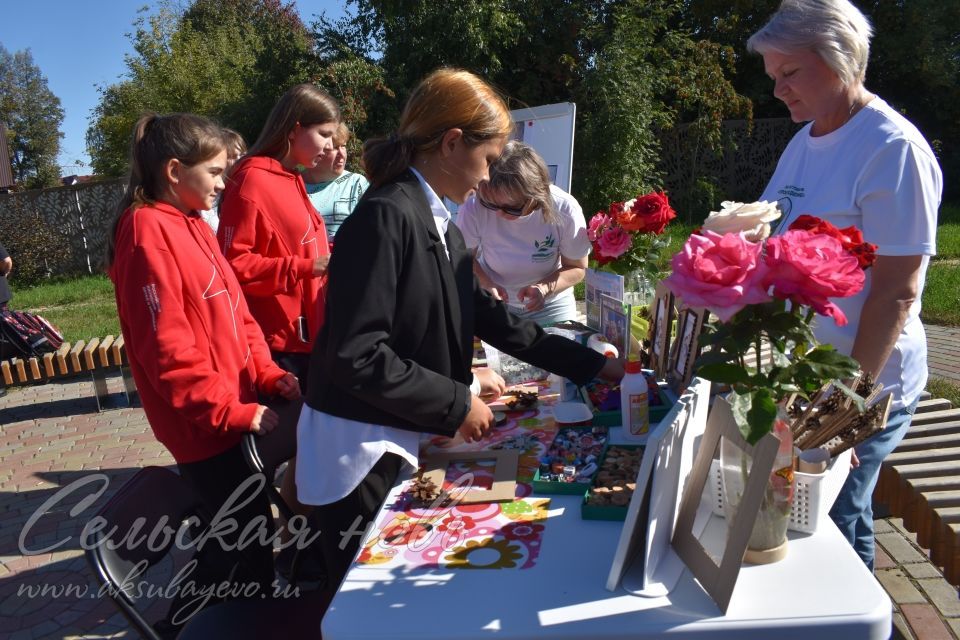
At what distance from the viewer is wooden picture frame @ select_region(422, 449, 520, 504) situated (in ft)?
5.26

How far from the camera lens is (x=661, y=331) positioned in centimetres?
222

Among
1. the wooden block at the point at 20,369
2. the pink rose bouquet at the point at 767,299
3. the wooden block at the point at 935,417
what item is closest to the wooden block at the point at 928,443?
the wooden block at the point at 935,417

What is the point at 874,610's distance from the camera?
1.13 meters

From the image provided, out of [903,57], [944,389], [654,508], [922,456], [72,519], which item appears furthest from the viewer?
[903,57]

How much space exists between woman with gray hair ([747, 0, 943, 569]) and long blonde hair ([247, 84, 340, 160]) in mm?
1701

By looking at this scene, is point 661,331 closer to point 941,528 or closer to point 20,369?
point 941,528

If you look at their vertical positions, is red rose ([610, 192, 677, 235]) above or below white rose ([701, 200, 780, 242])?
below

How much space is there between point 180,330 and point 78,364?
3939 mm

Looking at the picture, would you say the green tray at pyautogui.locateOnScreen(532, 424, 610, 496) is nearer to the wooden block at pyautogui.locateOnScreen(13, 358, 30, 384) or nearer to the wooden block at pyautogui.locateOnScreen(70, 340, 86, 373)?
the wooden block at pyautogui.locateOnScreen(70, 340, 86, 373)

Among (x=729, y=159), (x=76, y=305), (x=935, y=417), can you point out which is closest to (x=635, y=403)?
(x=935, y=417)

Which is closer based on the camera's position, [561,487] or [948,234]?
[561,487]

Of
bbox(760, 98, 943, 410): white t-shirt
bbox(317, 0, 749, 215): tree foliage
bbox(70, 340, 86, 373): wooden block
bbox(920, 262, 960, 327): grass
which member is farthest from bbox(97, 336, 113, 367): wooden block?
bbox(317, 0, 749, 215): tree foliage

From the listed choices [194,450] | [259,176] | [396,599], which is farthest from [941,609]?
[259,176]

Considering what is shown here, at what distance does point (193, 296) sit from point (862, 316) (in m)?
1.83
